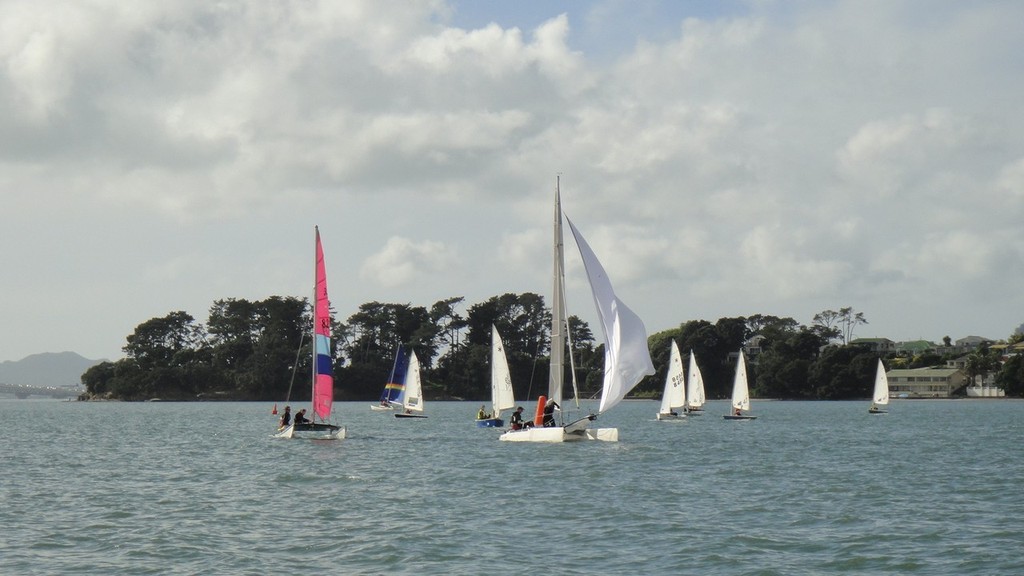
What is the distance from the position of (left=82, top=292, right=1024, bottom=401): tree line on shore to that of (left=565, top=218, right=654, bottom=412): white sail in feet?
388

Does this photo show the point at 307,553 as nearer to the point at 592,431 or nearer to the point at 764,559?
the point at 764,559

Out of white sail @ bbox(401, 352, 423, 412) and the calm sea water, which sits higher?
white sail @ bbox(401, 352, 423, 412)

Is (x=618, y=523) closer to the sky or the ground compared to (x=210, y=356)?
closer to the ground

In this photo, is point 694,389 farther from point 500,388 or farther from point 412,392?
point 500,388

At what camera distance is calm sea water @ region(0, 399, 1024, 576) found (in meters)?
20.8

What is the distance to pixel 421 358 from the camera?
555ft

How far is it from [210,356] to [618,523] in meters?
156

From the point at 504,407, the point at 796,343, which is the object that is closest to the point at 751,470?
the point at 504,407

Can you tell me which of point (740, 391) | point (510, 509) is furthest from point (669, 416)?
point (510, 509)

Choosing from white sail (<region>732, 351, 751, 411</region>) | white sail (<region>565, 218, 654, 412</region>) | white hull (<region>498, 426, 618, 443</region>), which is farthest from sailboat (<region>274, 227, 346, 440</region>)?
white sail (<region>732, 351, 751, 411</region>)

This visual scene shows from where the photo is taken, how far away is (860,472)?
125 ft

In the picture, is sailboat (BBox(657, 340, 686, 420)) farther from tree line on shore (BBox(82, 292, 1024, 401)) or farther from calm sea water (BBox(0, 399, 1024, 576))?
tree line on shore (BBox(82, 292, 1024, 401))

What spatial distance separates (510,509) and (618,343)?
1563 centimetres

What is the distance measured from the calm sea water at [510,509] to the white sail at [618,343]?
2.56 metres
